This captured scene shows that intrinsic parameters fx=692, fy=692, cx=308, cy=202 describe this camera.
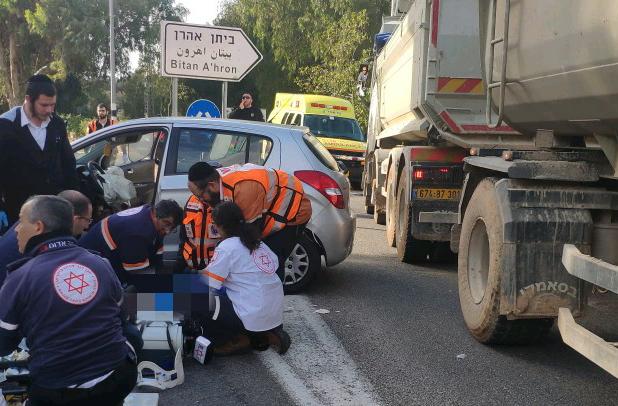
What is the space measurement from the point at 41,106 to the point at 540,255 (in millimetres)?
3528

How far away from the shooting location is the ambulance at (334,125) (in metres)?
19.2

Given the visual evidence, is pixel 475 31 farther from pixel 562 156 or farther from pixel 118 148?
pixel 118 148

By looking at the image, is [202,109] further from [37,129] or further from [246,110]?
[37,129]

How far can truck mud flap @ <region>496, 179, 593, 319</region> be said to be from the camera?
4.12 meters

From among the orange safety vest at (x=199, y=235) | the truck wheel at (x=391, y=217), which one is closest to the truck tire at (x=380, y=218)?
the truck wheel at (x=391, y=217)

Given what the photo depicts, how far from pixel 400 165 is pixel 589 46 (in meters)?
5.41

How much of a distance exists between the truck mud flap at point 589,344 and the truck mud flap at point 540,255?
0.50 feet

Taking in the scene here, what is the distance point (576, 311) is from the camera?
4.06 meters

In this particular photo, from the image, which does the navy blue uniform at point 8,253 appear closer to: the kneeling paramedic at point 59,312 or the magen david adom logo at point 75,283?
the kneeling paramedic at point 59,312

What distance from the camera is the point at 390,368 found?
4.55 metres

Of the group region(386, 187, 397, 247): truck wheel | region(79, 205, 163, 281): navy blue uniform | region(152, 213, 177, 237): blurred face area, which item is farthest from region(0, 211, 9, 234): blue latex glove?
region(386, 187, 397, 247): truck wheel

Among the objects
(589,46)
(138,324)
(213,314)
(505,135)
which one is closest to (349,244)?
(505,135)

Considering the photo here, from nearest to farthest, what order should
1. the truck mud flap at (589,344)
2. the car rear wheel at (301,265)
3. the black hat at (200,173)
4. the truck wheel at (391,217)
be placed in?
the truck mud flap at (589,344)
the black hat at (200,173)
the car rear wheel at (301,265)
the truck wheel at (391,217)

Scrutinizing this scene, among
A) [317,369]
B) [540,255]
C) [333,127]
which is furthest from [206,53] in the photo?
[333,127]
